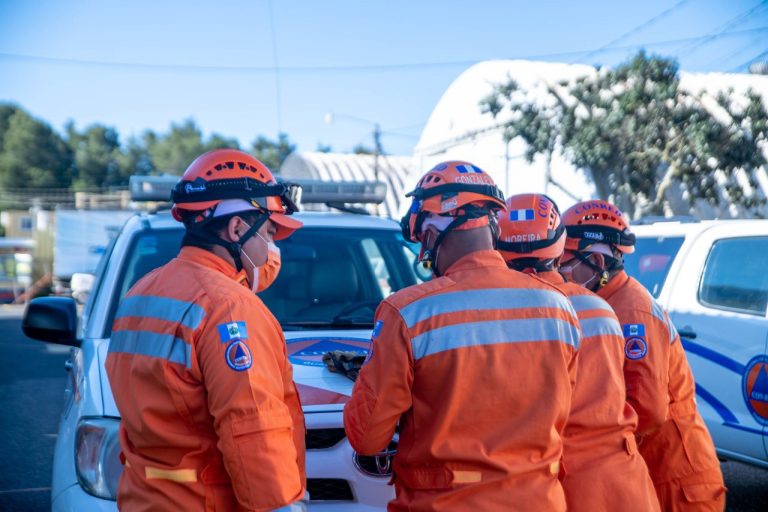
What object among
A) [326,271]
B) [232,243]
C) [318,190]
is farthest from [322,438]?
[318,190]

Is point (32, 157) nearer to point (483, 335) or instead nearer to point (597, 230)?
point (597, 230)

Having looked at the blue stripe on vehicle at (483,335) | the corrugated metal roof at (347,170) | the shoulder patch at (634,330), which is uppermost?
the corrugated metal roof at (347,170)

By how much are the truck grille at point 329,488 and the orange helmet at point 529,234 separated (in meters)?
1.02

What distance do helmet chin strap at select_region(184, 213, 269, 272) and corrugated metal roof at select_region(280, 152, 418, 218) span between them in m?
21.7

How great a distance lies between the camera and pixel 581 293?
284 centimetres

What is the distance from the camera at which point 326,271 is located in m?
4.75

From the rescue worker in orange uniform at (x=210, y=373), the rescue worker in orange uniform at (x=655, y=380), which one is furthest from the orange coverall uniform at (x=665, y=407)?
the rescue worker in orange uniform at (x=210, y=373)

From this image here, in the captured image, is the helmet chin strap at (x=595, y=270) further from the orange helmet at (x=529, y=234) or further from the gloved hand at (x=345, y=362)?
the gloved hand at (x=345, y=362)

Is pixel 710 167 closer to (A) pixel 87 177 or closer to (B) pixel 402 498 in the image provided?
(B) pixel 402 498

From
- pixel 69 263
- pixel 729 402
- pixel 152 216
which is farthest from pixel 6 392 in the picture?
pixel 69 263

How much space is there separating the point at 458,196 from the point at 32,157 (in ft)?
238

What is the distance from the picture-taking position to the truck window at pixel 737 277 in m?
5.43

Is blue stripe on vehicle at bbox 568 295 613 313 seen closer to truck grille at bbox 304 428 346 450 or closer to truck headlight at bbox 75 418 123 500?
truck grille at bbox 304 428 346 450

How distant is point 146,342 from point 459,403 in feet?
2.88
